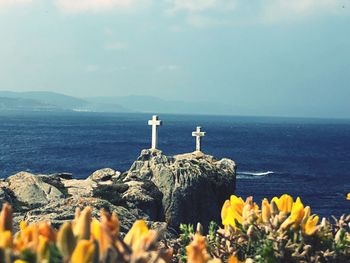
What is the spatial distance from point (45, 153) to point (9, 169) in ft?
57.1

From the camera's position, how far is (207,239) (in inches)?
122

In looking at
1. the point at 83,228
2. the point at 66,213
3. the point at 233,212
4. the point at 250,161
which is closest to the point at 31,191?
the point at 66,213

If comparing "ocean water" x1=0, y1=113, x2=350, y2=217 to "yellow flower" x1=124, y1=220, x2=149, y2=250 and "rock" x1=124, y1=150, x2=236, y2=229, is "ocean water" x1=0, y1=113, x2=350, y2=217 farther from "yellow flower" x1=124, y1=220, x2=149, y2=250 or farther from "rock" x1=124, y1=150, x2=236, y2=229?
"yellow flower" x1=124, y1=220, x2=149, y2=250

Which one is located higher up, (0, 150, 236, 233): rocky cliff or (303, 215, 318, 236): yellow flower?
(303, 215, 318, 236): yellow flower

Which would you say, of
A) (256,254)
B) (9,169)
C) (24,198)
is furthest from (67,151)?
(256,254)

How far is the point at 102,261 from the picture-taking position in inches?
68.5

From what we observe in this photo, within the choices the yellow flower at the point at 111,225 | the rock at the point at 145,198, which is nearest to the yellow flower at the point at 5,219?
the yellow flower at the point at 111,225

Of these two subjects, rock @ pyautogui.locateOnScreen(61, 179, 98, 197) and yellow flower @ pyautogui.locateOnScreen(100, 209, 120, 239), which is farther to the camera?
rock @ pyautogui.locateOnScreen(61, 179, 98, 197)

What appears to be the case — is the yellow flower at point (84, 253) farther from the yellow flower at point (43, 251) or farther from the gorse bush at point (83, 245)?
the yellow flower at point (43, 251)

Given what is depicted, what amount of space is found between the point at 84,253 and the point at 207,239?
4.92 ft

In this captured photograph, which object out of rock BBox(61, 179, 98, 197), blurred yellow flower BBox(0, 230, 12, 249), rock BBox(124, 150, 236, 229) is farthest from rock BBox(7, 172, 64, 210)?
blurred yellow flower BBox(0, 230, 12, 249)

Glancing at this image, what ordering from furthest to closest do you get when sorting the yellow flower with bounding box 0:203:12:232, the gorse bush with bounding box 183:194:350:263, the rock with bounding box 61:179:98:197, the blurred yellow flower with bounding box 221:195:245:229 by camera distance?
the rock with bounding box 61:179:98:197 → the blurred yellow flower with bounding box 221:195:245:229 → the gorse bush with bounding box 183:194:350:263 → the yellow flower with bounding box 0:203:12:232

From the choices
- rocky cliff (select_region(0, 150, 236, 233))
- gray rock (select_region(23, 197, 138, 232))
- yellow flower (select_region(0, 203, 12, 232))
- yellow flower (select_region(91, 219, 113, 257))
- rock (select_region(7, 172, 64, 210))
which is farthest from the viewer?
rock (select_region(7, 172, 64, 210))

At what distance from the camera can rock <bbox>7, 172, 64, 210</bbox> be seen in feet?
38.3
